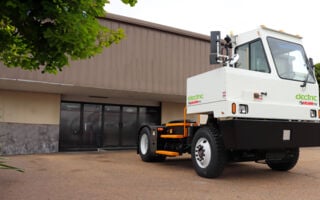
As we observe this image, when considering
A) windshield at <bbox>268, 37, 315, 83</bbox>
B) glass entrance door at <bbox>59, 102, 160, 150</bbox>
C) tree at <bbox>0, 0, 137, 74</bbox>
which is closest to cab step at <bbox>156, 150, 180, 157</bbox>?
windshield at <bbox>268, 37, 315, 83</bbox>

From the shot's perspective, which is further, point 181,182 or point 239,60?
point 239,60

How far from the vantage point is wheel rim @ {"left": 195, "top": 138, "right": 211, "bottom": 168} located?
24.8 ft

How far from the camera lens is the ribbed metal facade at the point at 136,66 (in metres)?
12.7

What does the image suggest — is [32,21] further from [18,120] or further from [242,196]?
[18,120]

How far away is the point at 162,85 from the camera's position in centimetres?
1455

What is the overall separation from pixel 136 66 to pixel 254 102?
7.72 m

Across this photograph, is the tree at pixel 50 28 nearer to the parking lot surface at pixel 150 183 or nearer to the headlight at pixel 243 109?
the parking lot surface at pixel 150 183

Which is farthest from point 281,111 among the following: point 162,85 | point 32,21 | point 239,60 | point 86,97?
point 86,97

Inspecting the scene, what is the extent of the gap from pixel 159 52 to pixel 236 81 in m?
7.86

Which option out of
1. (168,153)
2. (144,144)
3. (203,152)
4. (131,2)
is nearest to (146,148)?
(144,144)

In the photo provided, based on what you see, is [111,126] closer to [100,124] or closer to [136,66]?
[100,124]

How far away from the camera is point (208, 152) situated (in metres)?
7.55

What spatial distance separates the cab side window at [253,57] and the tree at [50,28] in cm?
457

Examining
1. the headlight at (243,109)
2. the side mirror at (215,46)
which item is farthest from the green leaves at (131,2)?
the headlight at (243,109)
